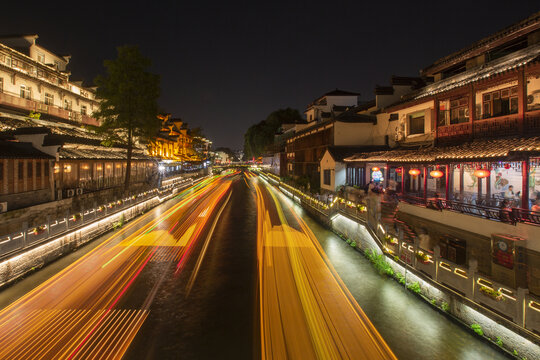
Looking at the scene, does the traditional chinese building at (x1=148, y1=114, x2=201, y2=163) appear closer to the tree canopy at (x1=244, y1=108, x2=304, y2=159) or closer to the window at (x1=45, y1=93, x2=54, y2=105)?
the window at (x1=45, y1=93, x2=54, y2=105)

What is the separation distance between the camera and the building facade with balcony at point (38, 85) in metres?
25.6

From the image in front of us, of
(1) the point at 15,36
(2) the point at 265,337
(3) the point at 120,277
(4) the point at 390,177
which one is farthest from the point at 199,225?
(1) the point at 15,36

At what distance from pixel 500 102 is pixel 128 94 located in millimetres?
26301

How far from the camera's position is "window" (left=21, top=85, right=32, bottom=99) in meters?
27.4

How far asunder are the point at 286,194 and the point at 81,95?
29.5 metres

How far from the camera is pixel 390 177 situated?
22.9 meters

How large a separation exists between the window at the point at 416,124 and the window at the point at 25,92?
1365 inches

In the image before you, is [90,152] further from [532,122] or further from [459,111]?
[532,122]

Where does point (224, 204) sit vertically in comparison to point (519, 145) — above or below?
below

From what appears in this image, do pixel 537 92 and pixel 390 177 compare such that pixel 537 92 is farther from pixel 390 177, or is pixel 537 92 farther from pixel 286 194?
pixel 286 194

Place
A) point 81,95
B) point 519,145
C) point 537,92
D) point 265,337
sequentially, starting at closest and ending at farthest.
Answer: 1. point 265,337
2. point 519,145
3. point 537,92
4. point 81,95

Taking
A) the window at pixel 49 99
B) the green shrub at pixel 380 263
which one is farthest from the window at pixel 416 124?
the window at pixel 49 99

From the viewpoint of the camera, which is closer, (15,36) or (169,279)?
(169,279)

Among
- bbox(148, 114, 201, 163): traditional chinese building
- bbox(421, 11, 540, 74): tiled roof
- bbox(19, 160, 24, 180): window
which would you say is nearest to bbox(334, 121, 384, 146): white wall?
bbox(421, 11, 540, 74): tiled roof
